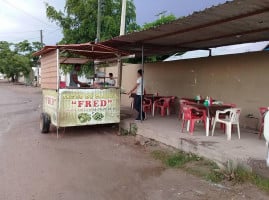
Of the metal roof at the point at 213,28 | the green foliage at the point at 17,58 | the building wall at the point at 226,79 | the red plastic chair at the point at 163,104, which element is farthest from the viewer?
the green foliage at the point at 17,58

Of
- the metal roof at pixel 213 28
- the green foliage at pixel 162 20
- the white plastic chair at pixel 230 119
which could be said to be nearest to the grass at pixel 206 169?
the white plastic chair at pixel 230 119

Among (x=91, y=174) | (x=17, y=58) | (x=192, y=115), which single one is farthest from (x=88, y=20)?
(x=17, y=58)

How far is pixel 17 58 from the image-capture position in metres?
50.4

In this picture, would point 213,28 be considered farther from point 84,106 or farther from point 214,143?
point 84,106

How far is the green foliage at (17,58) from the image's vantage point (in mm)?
50906

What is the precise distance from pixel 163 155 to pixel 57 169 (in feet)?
7.93

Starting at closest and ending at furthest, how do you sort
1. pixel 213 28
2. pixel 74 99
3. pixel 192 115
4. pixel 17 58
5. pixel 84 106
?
pixel 213 28 → pixel 192 115 → pixel 74 99 → pixel 84 106 → pixel 17 58

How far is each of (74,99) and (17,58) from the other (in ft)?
146

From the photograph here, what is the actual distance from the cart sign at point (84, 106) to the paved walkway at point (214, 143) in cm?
99

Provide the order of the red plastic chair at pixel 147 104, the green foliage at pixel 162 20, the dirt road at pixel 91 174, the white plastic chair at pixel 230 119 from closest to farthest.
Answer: the dirt road at pixel 91 174 → the white plastic chair at pixel 230 119 → the red plastic chair at pixel 147 104 → the green foliage at pixel 162 20

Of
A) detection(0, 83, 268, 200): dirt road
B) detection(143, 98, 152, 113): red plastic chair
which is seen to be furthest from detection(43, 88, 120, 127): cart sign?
detection(143, 98, 152, 113): red plastic chair

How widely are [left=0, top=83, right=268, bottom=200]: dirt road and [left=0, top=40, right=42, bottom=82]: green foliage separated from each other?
4404 centimetres

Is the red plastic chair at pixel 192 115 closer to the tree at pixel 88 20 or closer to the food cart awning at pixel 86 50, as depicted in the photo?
the food cart awning at pixel 86 50

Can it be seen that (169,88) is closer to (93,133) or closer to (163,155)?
(93,133)
